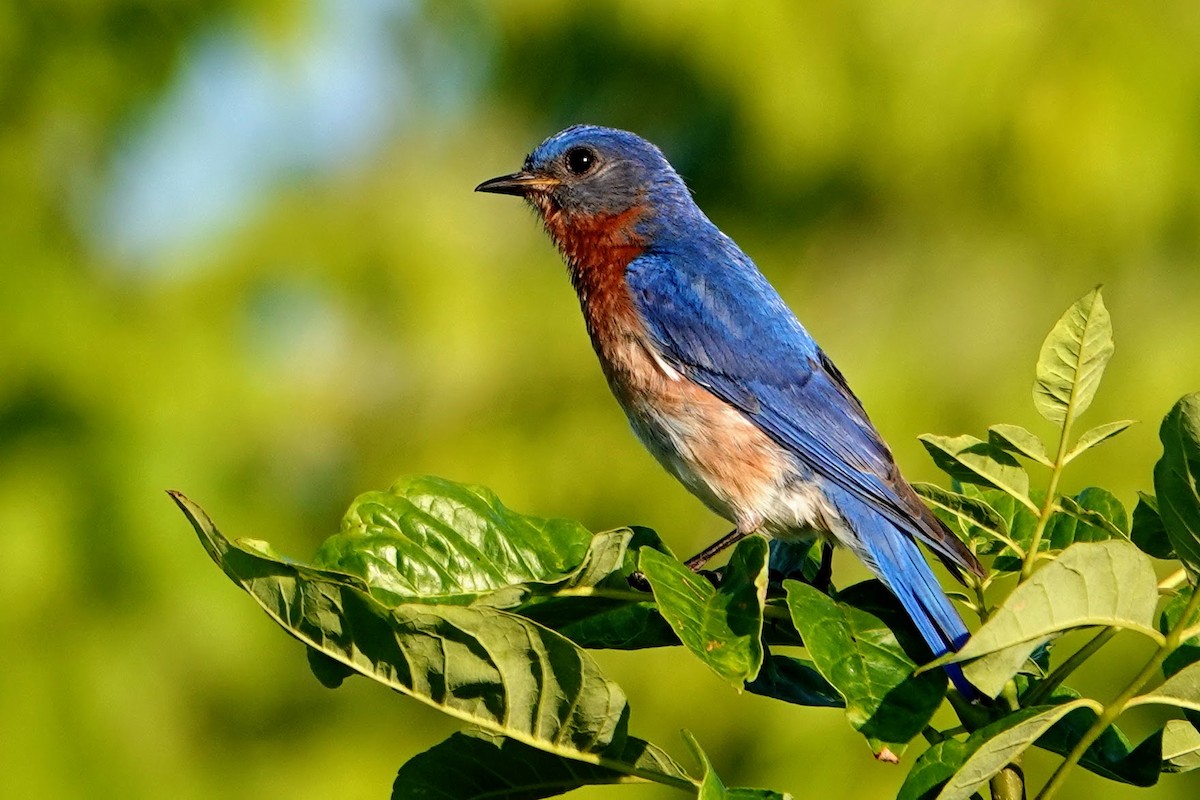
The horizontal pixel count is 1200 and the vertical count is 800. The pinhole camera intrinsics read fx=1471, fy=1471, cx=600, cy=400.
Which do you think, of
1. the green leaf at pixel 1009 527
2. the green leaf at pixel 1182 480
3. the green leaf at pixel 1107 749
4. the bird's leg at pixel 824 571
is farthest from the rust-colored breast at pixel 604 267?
the green leaf at pixel 1182 480

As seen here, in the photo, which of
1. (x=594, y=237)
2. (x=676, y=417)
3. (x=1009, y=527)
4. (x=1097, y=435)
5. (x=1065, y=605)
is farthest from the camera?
(x=594, y=237)

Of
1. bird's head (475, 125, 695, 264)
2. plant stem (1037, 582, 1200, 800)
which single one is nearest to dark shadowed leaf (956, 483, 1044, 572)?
plant stem (1037, 582, 1200, 800)

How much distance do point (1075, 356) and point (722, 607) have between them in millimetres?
633

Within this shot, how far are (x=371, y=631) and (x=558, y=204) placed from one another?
119 inches

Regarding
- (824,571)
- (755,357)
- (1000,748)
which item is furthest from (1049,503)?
(755,357)

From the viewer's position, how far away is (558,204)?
15.9 feet

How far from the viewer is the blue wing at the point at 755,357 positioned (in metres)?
3.86

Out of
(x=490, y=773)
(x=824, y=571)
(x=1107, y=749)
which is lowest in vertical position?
(x=1107, y=749)

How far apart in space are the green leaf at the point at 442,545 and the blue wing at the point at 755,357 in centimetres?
136

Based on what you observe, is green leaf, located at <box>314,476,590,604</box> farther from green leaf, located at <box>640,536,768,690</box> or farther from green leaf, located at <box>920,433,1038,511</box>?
green leaf, located at <box>920,433,1038,511</box>

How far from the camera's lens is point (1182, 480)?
6.35 feet

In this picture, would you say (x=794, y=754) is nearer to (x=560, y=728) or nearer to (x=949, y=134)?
(x=949, y=134)

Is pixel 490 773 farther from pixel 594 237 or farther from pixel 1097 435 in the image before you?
pixel 594 237

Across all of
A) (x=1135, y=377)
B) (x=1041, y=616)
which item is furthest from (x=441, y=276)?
(x=1041, y=616)
